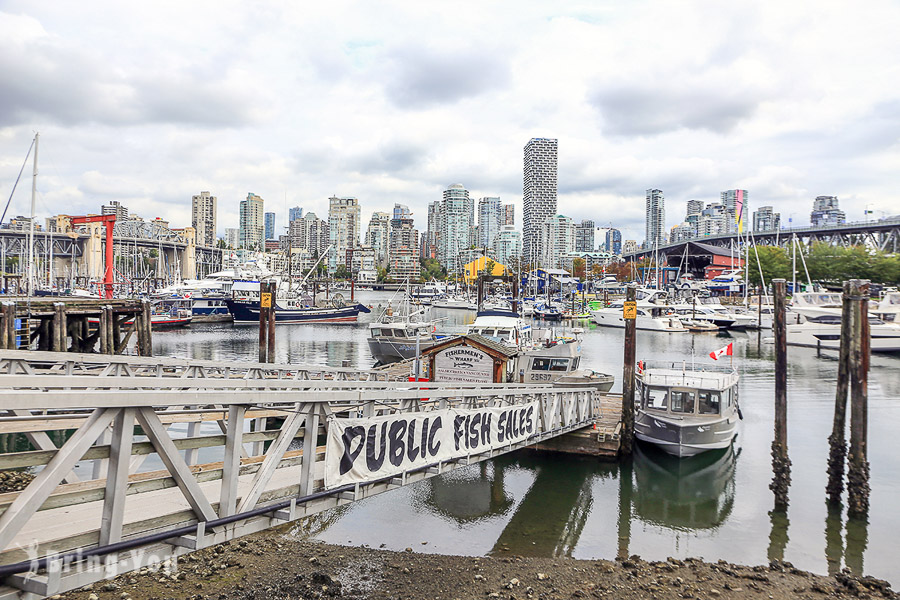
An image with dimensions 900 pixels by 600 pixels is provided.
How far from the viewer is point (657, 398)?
74.3ft

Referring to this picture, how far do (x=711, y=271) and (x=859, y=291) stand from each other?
13433 cm

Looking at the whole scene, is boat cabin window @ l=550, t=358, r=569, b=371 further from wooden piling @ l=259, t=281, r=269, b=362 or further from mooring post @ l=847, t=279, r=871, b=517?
wooden piling @ l=259, t=281, r=269, b=362

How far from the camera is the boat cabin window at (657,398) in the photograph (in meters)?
21.7

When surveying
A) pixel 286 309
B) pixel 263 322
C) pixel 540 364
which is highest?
pixel 263 322

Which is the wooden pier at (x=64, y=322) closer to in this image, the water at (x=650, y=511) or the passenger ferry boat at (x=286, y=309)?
the water at (x=650, y=511)

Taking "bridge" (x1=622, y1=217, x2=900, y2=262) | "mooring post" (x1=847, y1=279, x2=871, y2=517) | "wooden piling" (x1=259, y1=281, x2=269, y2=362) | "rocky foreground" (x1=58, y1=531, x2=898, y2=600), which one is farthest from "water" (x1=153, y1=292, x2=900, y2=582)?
"bridge" (x1=622, y1=217, x2=900, y2=262)

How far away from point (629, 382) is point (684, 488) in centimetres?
390

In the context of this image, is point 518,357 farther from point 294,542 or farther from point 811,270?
point 811,270

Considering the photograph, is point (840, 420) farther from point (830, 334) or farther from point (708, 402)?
point (830, 334)

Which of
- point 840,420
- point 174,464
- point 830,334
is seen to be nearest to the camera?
point 174,464

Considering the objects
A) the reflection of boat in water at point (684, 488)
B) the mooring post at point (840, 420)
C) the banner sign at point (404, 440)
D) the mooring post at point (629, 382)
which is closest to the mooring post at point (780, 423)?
the mooring post at point (840, 420)

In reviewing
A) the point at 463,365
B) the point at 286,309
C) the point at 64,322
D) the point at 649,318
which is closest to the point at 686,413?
the point at 463,365

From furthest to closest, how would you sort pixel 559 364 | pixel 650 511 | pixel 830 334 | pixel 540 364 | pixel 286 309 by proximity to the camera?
pixel 286 309, pixel 830 334, pixel 540 364, pixel 559 364, pixel 650 511

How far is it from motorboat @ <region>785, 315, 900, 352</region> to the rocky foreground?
154ft
